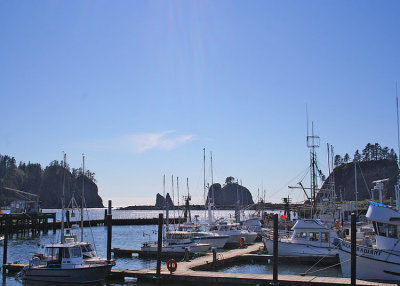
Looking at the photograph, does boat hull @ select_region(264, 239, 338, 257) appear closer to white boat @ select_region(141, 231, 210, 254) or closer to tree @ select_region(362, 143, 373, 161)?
white boat @ select_region(141, 231, 210, 254)

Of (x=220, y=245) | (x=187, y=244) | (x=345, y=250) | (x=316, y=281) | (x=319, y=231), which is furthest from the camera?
(x=220, y=245)

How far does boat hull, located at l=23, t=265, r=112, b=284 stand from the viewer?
91.9 feet

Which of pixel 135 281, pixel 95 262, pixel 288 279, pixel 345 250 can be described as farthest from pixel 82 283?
pixel 345 250

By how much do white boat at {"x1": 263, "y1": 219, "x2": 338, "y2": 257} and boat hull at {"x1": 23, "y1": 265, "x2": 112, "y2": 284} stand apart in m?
16.5

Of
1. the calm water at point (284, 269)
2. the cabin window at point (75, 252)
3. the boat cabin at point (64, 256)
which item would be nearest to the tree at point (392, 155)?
the calm water at point (284, 269)

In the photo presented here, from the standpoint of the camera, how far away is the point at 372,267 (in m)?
25.8

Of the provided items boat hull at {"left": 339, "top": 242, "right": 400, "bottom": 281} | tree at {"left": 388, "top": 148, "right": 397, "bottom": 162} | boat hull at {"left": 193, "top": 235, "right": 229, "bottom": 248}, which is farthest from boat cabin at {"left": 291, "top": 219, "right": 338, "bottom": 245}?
tree at {"left": 388, "top": 148, "right": 397, "bottom": 162}

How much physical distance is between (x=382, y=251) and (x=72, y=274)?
753 inches

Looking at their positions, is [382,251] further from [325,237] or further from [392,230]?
[325,237]

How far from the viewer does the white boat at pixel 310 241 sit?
3662cm

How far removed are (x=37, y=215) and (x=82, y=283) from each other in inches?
2015

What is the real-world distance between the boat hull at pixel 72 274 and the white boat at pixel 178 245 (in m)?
12.4

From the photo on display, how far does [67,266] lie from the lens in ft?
92.6

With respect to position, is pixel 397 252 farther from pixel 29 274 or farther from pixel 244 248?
pixel 29 274
